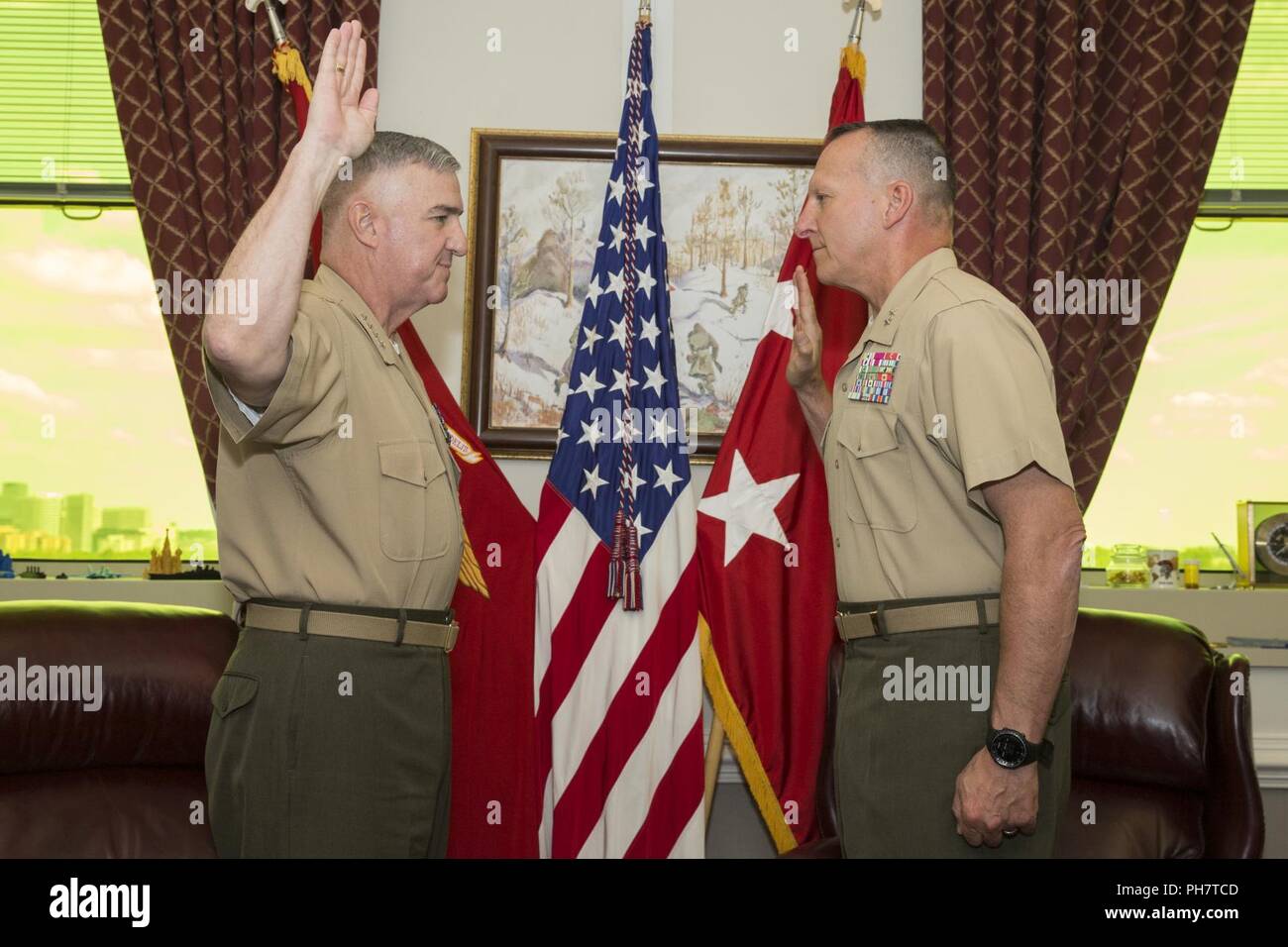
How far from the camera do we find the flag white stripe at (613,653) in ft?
10.1

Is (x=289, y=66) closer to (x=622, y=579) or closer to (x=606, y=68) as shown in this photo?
(x=606, y=68)

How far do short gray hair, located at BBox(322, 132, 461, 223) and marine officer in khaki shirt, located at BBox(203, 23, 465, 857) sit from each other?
25cm

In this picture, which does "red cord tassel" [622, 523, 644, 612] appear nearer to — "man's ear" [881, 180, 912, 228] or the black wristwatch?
"man's ear" [881, 180, 912, 228]

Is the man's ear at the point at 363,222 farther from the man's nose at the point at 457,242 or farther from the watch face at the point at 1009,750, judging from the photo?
the watch face at the point at 1009,750

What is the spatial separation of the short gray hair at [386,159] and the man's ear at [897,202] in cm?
90

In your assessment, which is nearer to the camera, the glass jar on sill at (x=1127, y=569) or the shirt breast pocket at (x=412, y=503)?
the shirt breast pocket at (x=412, y=503)

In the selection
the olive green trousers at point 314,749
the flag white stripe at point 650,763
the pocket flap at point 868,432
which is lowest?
the flag white stripe at point 650,763

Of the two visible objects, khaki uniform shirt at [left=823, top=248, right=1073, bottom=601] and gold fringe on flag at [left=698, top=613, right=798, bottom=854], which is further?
gold fringe on flag at [left=698, top=613, right=798, bottom=854]

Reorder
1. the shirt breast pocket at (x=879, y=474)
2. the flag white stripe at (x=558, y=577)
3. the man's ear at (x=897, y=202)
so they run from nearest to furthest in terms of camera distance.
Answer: the shirt breast pocket at (x=879, y=474), the man's ear at (x=897, y=202), the flag white stripe at (x=558, y=577)

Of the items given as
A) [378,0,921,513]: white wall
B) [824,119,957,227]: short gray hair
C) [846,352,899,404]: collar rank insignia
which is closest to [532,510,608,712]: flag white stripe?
[378,0,921,513]: white wall

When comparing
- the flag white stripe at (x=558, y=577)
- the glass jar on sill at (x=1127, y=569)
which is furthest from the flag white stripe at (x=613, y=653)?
the glass jar on sill at (x=1127, y=569)

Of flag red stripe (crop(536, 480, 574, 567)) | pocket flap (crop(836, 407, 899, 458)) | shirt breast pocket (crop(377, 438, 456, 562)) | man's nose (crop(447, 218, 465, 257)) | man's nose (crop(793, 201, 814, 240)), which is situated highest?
man's nose (crop(793, 201, 814, 240))

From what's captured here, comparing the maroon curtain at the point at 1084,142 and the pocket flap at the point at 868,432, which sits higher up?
the maroon curtain at the point at 1084,142

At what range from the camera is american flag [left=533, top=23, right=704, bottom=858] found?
307 cm
